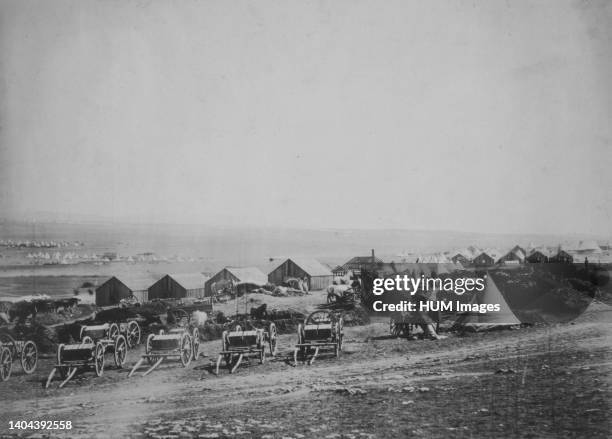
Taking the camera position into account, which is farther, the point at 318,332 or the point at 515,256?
the point at 318,332

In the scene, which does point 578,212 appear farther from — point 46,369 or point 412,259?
point 46,369

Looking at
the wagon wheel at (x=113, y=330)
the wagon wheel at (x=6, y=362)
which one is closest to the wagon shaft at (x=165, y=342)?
the wagon wheel at (x=113, y=330)

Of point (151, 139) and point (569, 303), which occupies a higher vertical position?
point (151, 139)

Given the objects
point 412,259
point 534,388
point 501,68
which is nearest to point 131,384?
point 412,259

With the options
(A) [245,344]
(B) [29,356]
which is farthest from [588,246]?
(B) [29,356]

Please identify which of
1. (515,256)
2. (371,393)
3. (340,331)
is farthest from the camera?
(340,331)

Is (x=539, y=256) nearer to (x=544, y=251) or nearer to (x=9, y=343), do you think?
(x=544, y=251)

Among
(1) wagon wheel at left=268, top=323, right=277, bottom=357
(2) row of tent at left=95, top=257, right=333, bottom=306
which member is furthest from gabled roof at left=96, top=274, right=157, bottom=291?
(1) wagon wheel at left=268, top=323, right=277, bottom=357
